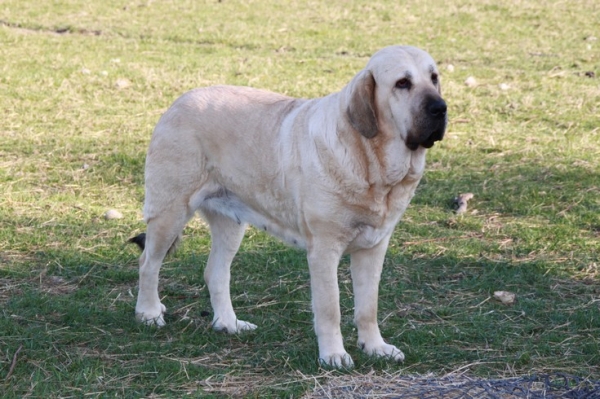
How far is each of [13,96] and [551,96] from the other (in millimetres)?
6522

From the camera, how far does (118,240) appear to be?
272 inches

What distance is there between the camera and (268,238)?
702 centimetres

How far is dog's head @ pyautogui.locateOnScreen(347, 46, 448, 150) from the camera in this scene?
449cm

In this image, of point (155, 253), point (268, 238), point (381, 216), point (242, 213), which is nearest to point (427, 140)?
point (381, 216)

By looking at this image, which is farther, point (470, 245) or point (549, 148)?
Result: point (549, 148)

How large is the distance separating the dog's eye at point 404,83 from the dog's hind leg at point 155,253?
1.55m

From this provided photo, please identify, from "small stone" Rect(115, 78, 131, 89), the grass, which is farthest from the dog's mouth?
"small stone" Rect(115, 78, 131, 89)

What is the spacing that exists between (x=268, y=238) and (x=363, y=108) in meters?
2.56

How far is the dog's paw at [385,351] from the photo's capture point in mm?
4977

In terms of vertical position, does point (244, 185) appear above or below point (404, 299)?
above

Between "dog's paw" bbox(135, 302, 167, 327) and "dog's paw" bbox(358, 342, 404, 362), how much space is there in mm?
1269

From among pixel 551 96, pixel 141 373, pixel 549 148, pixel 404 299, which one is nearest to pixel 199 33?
pixel 551 96

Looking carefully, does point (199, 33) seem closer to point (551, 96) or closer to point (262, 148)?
point (551, 96)

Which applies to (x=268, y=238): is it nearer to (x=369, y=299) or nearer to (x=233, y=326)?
(x=233, y=326)
